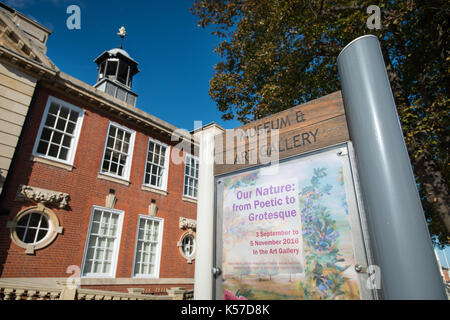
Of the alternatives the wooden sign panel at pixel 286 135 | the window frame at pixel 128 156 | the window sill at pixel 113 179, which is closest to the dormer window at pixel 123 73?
the window frame at pixel 128 156

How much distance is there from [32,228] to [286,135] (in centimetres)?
1017

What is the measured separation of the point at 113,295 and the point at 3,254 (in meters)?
3.66

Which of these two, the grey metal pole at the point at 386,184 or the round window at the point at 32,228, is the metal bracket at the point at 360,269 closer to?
the grey metal pole at the point at 386,184

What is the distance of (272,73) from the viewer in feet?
28.8

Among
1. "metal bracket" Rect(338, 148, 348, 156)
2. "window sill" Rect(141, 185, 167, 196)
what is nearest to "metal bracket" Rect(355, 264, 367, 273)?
"metal bracket" Rect(338, 148, 348, 156)

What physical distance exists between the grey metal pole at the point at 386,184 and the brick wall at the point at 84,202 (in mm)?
10551

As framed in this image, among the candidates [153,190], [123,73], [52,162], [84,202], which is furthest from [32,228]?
[123,73]

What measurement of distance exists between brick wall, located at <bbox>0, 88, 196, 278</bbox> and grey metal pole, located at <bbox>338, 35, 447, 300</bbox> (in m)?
10.6

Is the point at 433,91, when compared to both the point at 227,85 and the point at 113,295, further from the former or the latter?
the point at 113,295

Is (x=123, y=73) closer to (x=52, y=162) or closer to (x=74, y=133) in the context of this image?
(x=74, y=133)

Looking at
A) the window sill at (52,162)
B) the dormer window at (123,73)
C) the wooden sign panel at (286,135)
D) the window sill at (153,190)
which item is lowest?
the wooden sign panel at (286,135)

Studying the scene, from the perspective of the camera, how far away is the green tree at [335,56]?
240 inches
